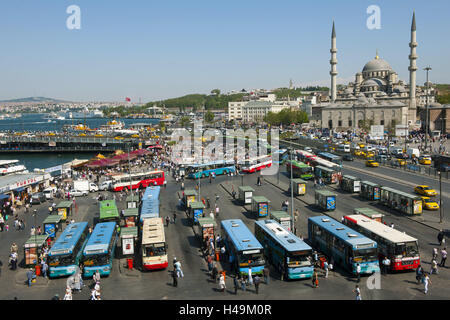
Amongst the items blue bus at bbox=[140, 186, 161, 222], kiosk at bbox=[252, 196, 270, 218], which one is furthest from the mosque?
blue bus at bbox=[140, 186, 161, 222]

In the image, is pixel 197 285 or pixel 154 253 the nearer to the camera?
pixel 197 285

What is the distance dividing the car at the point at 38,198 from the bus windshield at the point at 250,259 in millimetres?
20275

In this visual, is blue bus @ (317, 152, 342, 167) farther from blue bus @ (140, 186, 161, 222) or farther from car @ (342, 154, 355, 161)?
blue bus @ (140, 186, 161, 222)

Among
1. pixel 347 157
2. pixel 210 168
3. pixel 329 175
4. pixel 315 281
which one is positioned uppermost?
pixel 347 157

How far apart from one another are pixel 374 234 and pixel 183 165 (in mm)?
26666

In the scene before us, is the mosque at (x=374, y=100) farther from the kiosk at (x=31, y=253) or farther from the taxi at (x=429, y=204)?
the kiosk at (x=31, y=253)

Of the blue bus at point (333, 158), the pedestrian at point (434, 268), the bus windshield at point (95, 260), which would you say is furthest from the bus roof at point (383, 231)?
the blue bus at point (333, 158)

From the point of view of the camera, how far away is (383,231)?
14938mm

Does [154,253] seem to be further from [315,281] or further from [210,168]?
[210,168]

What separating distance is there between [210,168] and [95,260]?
935 inches

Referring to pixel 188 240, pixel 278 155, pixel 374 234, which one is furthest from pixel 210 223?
pixel 278 155

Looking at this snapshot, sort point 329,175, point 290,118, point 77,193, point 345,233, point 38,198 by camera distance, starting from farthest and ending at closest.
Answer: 1. point 290,118
2. point 329,175
3. point 77,193
4. point 38,198
5. point 345,233

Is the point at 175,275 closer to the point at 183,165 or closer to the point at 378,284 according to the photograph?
the point at 378,284

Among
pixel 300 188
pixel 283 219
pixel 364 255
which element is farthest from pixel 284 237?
pixel 300 188
